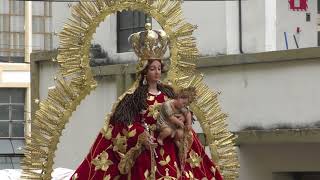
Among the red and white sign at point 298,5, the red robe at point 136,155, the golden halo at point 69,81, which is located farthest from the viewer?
the red and white sign at point 298,5

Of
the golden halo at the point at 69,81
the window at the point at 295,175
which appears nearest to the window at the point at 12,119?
the window at the point at 295,175

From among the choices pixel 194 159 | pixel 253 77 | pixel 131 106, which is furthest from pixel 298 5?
pixel 131 106

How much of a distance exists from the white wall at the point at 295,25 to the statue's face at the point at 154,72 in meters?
5.16

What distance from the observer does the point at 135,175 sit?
21.8ft

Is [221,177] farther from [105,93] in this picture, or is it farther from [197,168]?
[105,93]

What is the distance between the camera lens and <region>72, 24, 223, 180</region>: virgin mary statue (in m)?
6.62

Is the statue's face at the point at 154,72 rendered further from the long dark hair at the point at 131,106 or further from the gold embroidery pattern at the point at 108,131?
the gold embroidery pattern at the point at 108,131

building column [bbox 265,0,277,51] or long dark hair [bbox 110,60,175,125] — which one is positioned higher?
building column [bbox 265,0,277,51]

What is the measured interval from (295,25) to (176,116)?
231 inches

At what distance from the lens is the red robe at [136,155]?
6.61 m

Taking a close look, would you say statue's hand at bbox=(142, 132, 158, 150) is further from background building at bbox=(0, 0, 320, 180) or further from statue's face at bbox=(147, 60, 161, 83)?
background building at bbox=(0, 0, 320, 180)

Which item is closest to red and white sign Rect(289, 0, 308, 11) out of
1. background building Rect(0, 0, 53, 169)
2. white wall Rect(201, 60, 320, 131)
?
white wall Rect(201, 60, 320, 131)

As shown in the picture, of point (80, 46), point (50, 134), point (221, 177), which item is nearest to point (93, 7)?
point (80, 46)

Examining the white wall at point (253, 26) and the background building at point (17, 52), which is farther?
the background building at point (17, 52)
